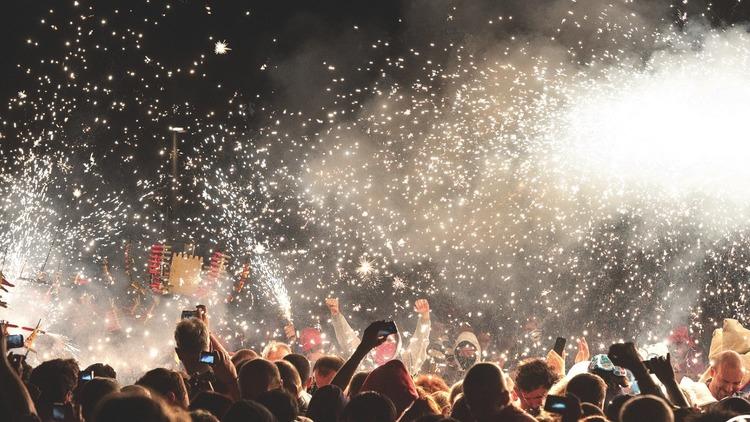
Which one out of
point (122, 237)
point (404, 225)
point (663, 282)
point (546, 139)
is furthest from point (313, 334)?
point (122, 237)

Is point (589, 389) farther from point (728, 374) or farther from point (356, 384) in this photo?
point (728, 374)

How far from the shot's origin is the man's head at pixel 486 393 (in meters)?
2.70

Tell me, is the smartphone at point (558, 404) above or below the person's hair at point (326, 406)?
below

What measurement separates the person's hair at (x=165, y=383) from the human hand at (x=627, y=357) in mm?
1990

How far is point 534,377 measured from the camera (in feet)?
11.3

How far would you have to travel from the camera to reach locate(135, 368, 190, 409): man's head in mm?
3148

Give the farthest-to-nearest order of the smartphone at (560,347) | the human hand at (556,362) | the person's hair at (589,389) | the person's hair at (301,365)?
the smartphone at (560,347) → the human hand at (556,362) → the person's hair at (301,365) → the person's hair at (589,389)

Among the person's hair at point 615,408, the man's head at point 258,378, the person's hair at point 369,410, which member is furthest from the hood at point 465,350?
the person's hair at point 369,410

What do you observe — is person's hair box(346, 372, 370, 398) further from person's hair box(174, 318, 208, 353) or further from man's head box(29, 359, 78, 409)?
man's head box(29, 359, 78, 409)

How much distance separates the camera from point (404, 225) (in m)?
15.6

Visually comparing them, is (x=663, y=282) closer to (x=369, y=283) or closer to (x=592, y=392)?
(x=369, y=283)

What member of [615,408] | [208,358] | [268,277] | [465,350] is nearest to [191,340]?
[208,358]

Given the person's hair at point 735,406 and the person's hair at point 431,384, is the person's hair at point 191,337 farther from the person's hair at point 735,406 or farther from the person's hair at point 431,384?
the person's hair at point 735,406

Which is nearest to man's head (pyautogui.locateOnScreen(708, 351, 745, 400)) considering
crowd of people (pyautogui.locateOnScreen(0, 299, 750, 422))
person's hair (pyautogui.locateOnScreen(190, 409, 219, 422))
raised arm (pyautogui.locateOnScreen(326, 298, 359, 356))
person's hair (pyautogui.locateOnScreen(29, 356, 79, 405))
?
crowd of people (pyautogui.locateOnScreen(0, 299, 750, 422))
